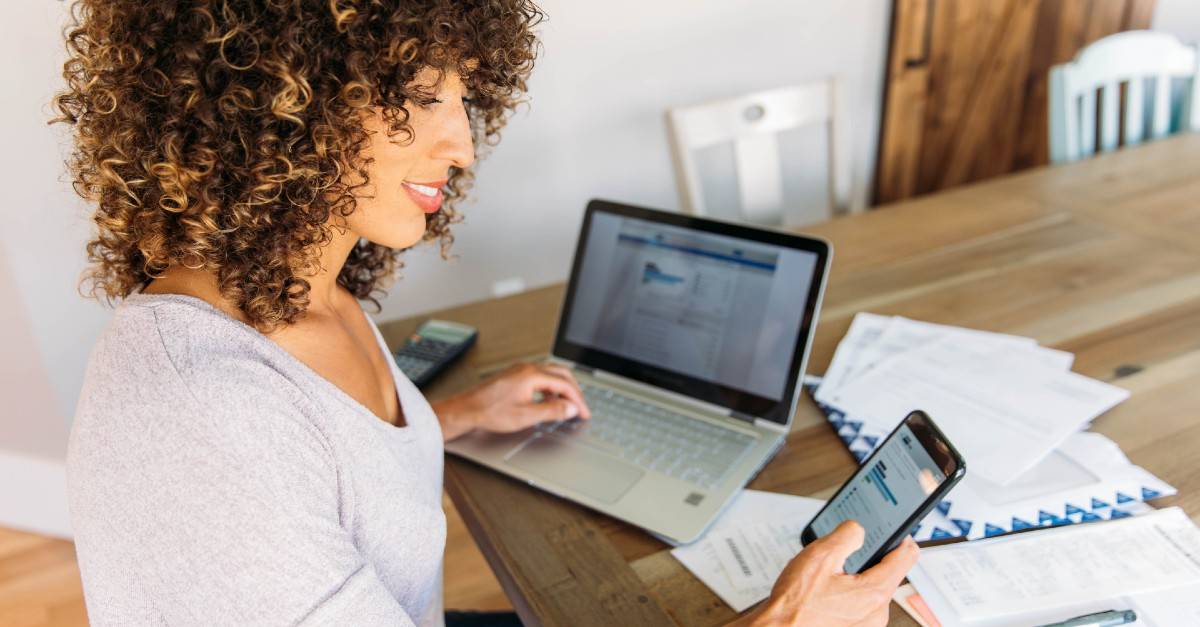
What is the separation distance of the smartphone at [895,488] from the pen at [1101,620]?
166mm

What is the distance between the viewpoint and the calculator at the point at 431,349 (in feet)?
4.68

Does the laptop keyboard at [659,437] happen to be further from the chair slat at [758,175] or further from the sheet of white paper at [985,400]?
the chair slat at [758,175]

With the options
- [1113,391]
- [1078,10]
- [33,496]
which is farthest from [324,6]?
[1078,10]

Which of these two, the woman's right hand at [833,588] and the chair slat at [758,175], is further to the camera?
the chair slat at [758,175]

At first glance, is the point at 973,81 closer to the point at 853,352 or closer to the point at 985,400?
the point at 853,352

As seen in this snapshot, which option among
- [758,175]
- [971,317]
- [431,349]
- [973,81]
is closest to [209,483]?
[431,349]

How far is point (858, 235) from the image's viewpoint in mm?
1807

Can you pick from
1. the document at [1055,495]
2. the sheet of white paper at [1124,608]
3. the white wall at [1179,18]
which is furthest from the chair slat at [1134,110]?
the sheet of white paper at [1124,608]

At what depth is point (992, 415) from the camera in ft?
4.01

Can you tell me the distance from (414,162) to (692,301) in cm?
48

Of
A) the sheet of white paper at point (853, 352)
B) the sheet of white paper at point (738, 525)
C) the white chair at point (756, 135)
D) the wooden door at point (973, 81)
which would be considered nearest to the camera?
the sheet of white paper at point (738, 525)

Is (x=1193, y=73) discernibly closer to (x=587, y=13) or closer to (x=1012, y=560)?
(x=587, y=13)

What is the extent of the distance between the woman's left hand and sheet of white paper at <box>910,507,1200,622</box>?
47 cm

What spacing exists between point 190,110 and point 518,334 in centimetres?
81
